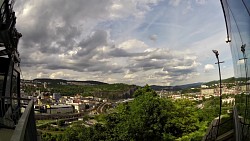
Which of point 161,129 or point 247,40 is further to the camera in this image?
point 161,129

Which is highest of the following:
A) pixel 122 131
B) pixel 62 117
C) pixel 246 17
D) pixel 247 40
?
pixel 246 17

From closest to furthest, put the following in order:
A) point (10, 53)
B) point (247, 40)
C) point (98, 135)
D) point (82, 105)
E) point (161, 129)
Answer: point (247, 40)
point (10, 53)
point (161, 129)
point (98, 135)
point (82, 105)

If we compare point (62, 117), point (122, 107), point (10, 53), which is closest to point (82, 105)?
point (62, 117)

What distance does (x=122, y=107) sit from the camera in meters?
35.9

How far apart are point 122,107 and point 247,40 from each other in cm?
3228

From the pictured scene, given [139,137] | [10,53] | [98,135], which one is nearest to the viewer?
[10,53]

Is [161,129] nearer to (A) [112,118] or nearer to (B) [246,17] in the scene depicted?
(A) [112,118]

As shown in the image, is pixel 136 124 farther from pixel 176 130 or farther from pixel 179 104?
pixel 179 104

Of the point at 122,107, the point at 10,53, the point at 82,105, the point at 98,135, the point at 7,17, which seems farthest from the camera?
the point at 82,105

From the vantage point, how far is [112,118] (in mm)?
33344

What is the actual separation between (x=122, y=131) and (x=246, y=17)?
24432mm

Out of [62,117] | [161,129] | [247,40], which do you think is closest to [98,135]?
[161,129]

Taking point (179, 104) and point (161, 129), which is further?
point (179, 104)

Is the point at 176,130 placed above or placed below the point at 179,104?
below
